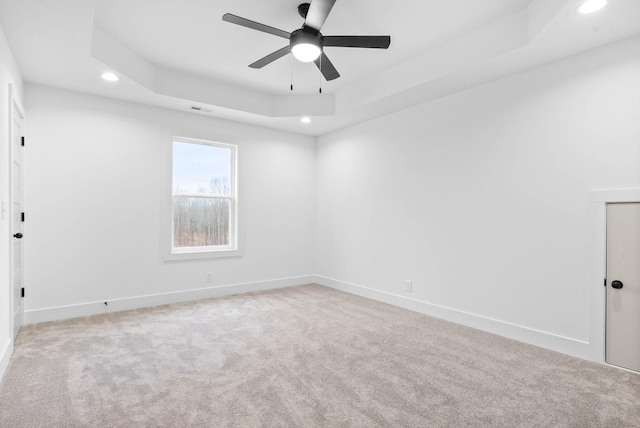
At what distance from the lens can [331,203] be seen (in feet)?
19.2

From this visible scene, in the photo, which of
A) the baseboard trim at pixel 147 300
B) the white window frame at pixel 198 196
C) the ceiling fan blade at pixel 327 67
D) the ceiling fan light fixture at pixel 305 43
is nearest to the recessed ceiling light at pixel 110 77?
the white window frame at pixel 198 196

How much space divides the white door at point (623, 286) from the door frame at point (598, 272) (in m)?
0.03

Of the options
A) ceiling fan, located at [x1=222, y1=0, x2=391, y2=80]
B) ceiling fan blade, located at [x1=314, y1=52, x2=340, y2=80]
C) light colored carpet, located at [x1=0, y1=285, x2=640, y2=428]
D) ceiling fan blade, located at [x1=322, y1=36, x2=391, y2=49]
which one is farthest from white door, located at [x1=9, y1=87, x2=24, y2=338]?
ceiling fan blade, located at [x1=322, y1=36, x2=391, y2=49]

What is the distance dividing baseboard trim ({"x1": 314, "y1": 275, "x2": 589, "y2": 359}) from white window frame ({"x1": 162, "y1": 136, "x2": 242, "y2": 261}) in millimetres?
1964

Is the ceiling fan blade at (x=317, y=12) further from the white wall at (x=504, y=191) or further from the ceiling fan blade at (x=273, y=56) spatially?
the white wall at (x=504, y=191)

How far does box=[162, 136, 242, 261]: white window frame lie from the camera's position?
15.4ft

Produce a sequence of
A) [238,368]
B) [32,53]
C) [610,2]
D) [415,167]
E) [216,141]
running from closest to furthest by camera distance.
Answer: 1. [610,2]
2. [238,368]
3. [32,53]
4. [415,167]
5. [216,141]

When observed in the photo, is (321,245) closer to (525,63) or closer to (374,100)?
(374,100)

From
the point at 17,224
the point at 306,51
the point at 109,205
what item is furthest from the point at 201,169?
the point at 306,51

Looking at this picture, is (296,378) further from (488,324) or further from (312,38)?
(312,38)

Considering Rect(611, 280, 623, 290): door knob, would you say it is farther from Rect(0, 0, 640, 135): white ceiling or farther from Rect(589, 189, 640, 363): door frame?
Rect(0, 0, 640, 135): white ceiling

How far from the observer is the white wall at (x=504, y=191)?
9.70 ft

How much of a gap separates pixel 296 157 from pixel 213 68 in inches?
86.2

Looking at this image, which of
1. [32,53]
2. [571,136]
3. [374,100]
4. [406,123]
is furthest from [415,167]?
[32,53]
